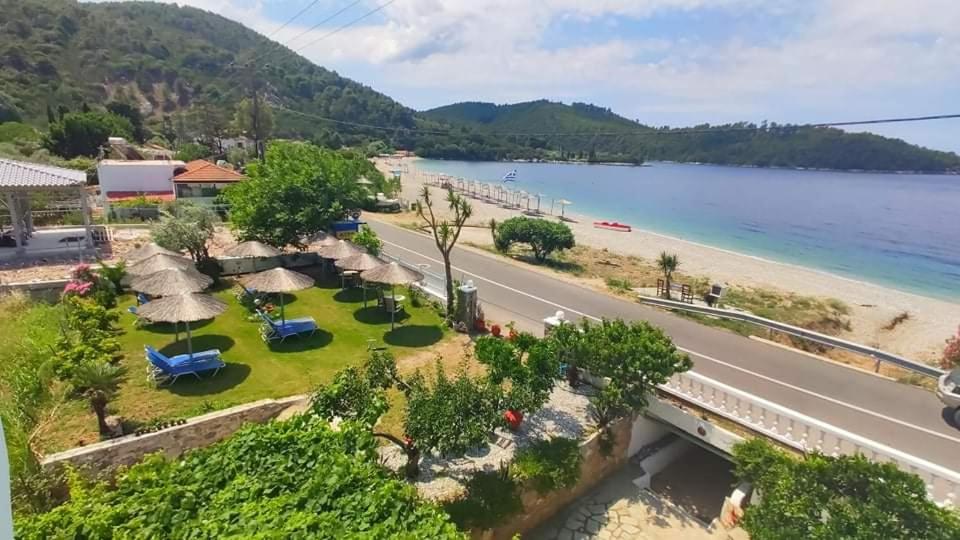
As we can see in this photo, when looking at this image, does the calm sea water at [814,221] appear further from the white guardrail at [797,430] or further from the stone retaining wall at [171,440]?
the stone retaining wall at [171,440]

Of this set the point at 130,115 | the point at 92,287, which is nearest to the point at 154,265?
the point at 92,287

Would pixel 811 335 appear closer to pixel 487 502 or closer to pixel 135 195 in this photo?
pixel 487 502

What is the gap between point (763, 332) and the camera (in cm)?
1762

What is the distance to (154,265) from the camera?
16594mm

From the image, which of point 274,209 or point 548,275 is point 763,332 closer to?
point 548,275

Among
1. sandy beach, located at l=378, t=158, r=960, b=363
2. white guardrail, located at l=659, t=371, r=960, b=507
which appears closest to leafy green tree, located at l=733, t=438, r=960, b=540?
white guardrail, located at l=659, t=371, r=960, b=507

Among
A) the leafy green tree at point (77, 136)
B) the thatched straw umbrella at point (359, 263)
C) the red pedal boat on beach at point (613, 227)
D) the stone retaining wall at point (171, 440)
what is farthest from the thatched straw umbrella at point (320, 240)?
the leafy green tree at point (77, 136)

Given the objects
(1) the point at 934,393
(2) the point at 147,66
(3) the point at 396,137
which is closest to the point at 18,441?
(1) the point at 934,393

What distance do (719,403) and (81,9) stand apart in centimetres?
16458

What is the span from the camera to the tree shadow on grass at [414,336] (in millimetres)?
15758

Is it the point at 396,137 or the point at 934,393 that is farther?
the point at 396,137

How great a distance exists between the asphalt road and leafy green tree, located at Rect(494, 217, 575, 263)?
721cm

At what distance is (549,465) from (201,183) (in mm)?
33513

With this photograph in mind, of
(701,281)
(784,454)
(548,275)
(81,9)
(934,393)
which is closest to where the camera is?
(784,454)
